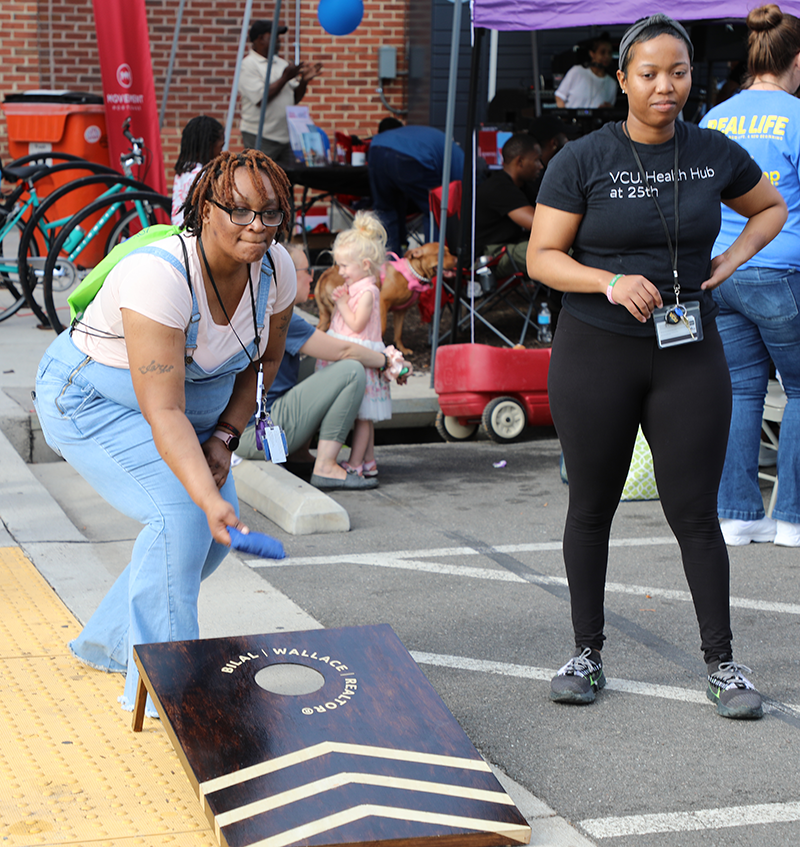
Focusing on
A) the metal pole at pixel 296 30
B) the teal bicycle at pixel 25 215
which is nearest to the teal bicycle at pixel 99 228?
the teal bicycle at pixel 25 215

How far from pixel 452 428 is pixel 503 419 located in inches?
14.3

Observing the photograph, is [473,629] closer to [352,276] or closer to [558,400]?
[558,400]

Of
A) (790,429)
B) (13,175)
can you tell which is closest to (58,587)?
(790,429)

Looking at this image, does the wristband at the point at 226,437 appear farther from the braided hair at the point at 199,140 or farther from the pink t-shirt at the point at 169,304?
the braided hair at the point at 199,140

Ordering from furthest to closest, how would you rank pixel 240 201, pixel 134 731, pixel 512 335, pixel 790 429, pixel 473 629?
pixel 512 335 → pixel 790 429 → pixel 473 629 → pixel 134 731 → pixel 240 201

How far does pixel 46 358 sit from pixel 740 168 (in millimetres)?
2037

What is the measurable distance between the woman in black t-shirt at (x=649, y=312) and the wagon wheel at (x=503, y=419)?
3.77 m

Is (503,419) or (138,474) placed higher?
(138,474)

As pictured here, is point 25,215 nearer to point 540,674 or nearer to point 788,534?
point 788,534

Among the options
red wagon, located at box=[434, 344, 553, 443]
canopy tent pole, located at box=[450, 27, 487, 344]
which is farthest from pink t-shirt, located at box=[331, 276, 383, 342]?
canopy tent pole, located at box=[450, 27, 487, 344]

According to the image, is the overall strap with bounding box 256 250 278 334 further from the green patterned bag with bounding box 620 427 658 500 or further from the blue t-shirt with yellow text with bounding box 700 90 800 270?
the green patterned bag with bounding box 620 427 658 500

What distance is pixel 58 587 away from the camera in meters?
4.01

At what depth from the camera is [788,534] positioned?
4.88 metres

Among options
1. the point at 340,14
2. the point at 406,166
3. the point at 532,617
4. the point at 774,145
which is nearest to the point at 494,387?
the point at 774,145
